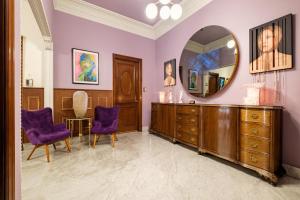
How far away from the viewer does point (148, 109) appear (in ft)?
15.8

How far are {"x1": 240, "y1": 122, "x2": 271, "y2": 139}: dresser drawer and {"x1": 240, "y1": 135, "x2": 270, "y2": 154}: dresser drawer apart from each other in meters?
0.05

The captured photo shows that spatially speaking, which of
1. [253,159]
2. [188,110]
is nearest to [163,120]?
[188,110]

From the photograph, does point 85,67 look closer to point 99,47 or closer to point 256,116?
point 99,47

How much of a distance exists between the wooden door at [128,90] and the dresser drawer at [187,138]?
167 centimetres

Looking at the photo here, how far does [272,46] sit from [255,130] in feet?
3.99

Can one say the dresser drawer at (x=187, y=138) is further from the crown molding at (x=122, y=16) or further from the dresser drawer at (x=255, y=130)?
the crown molding at (x=122, y=16)

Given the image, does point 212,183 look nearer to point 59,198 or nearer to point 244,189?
point 244,189

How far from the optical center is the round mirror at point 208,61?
8.74 feet

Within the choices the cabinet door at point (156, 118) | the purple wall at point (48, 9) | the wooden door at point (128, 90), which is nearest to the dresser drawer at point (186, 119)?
the cabinet door at point (156, 118)

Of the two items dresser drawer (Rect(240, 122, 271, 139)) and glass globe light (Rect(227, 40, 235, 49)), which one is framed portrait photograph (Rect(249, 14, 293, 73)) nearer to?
glass globe light (Rect(227, 40, 235, 49))

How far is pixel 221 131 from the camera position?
235 centimetres

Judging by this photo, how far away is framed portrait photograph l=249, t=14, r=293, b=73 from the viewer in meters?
1.94

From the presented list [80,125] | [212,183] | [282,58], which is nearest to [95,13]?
[80,125]

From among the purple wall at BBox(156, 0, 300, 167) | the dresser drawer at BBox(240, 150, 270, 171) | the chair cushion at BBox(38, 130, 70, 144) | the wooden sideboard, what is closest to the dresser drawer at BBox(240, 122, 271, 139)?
the wooden sideboard
